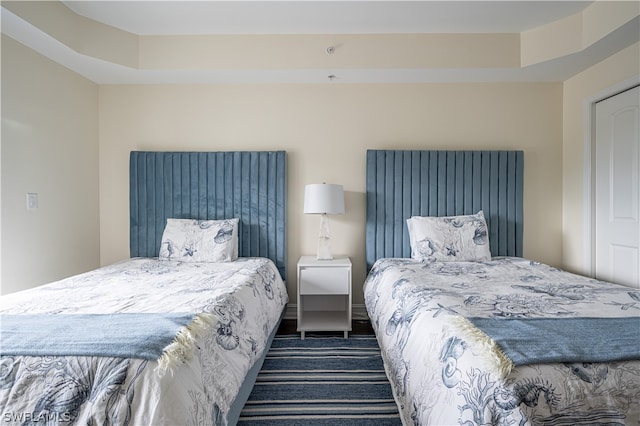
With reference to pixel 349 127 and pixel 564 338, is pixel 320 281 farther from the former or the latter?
pixel 564 338

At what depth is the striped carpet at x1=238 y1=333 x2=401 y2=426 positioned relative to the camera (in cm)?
175

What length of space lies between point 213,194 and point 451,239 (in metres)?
2.13

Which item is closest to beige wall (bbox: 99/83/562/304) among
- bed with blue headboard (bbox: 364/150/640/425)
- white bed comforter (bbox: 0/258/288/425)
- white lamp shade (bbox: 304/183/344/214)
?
bed with blue headboard (bbox: 364/150/640/425)

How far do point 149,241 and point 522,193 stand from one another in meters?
3.43

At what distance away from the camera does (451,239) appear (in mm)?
2816

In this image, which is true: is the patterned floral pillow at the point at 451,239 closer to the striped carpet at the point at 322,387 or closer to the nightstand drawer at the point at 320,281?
the nightstand drawer at the point at 320,281

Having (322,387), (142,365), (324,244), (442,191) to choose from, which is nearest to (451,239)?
(442,191)

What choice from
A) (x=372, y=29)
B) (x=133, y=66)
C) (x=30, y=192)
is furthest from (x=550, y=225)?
(x=30, y=192)

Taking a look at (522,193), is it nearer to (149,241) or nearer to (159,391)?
(159,391)

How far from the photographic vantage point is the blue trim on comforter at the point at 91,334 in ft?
3.45

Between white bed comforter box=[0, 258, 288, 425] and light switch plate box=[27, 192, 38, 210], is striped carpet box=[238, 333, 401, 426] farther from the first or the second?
light switch plate box=[27, 192, 38, 210]

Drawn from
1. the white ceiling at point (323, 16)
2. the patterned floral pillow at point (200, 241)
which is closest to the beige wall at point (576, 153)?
the white ceiling at point (323, 16)

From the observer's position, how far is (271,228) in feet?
10.0

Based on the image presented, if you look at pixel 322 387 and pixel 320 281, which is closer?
pixel 322 387
